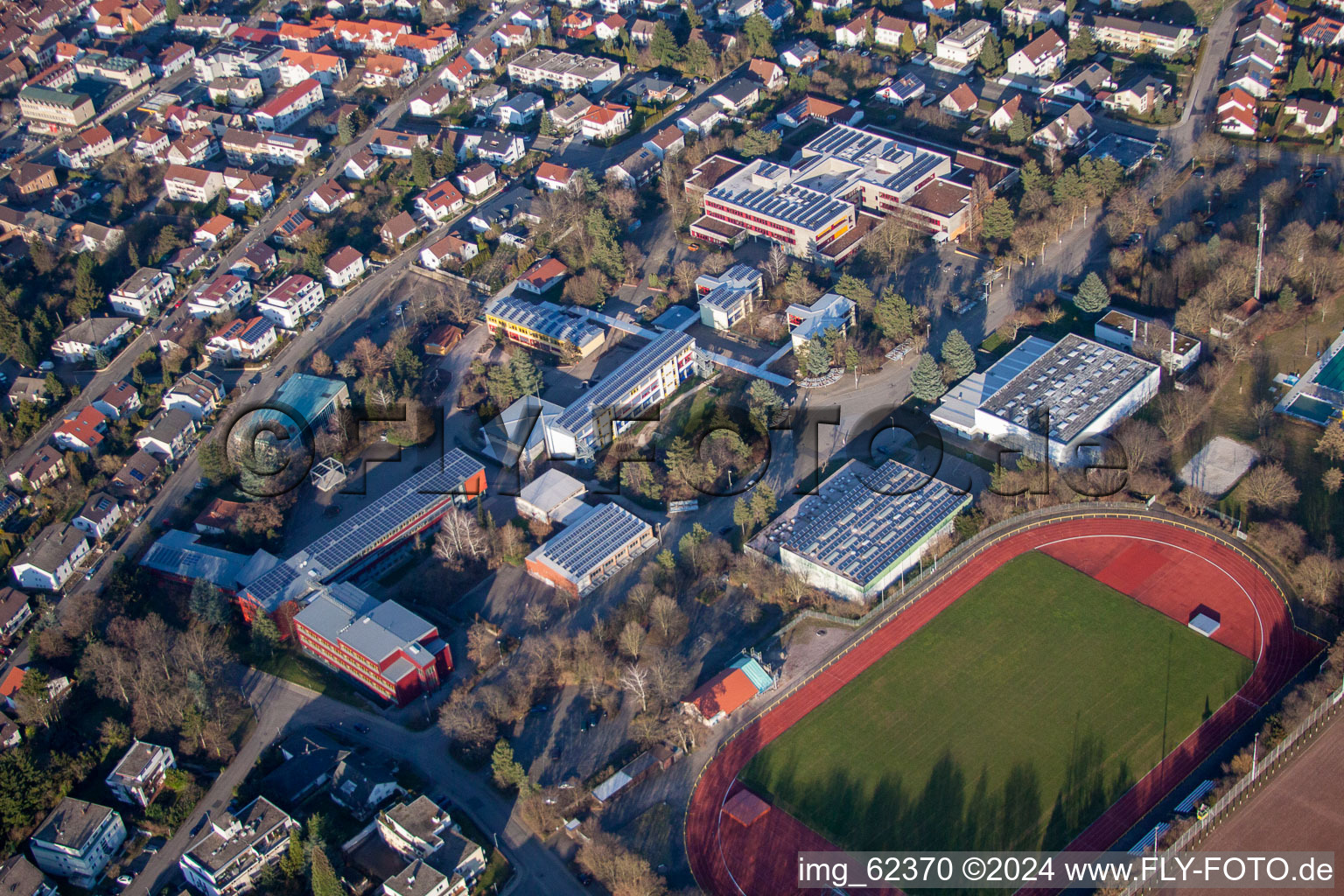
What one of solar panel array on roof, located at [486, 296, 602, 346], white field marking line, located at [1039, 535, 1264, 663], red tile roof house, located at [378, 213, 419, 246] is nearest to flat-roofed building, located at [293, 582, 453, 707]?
solar panel array on roof, located at [486, 296, 602, 346]

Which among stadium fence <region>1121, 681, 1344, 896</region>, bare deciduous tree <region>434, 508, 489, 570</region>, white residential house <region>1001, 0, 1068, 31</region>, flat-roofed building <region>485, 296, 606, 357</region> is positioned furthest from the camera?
white residential house <region>1001, 0, 1068, 31</region>

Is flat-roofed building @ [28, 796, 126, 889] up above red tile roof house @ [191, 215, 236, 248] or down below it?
below

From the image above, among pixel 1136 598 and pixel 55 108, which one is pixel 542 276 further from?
pixel 55 108

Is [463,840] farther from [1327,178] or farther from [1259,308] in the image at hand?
[1327,178]

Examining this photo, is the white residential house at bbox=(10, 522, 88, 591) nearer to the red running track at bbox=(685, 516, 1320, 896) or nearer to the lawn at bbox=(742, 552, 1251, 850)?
the red running track at bbox=(685, 516, 1320, 896)

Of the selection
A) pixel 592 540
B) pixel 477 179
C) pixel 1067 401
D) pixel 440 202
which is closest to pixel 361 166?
pixel 440 202
